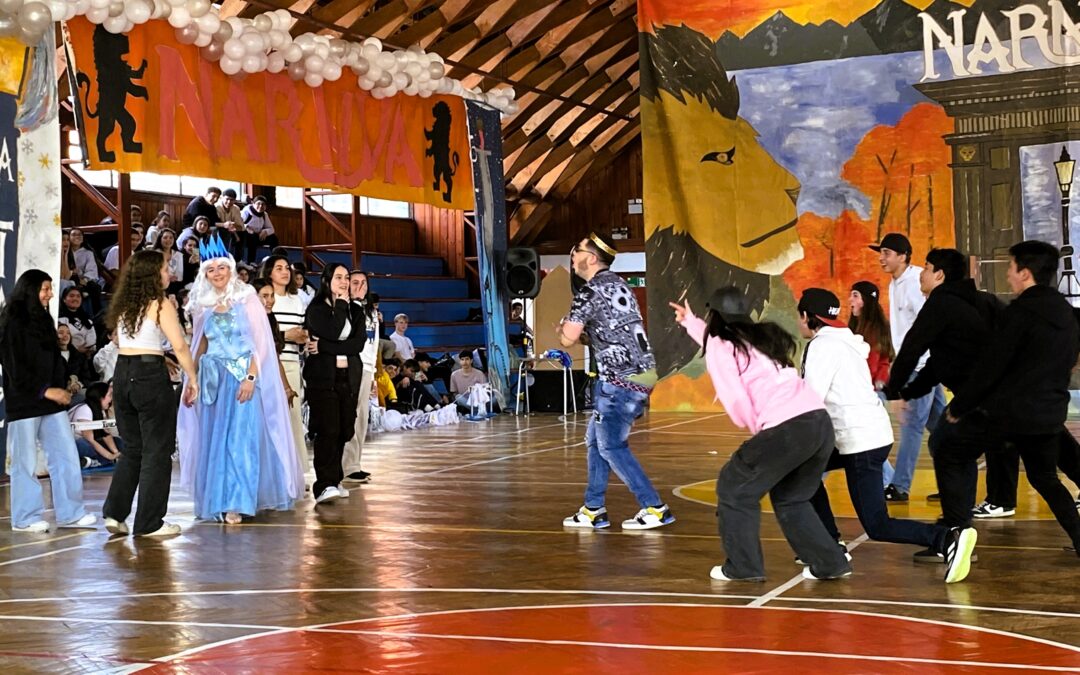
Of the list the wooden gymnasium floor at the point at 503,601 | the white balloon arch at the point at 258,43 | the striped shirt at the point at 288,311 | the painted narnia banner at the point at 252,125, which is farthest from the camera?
the painted narnia banner at the point at 252,125

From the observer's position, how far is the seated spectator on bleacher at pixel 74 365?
33.9 ft

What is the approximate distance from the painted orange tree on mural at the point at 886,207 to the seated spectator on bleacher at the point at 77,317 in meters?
7.45

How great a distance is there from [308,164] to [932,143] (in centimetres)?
662

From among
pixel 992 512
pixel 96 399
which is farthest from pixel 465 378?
pixel 992 512

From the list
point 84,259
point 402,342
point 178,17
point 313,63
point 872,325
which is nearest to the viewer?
point 872,325

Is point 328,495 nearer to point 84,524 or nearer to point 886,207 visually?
point 84,524

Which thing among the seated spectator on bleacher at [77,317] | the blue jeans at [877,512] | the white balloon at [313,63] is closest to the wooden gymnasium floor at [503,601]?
the blue jeans at [877,512]

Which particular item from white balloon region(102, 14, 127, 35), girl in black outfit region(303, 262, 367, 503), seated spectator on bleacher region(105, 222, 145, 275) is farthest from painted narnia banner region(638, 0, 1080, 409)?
girl in black outfit region(303, 262, 367, 503)

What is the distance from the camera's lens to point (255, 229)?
16.5 metres

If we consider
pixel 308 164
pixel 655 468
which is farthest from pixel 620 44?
pixel 655 468

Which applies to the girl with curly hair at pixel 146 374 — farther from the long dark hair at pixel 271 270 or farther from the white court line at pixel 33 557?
the long dark hair at pixel 271 270

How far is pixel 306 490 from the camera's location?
27.7 feet

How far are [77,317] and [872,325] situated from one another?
7541mm

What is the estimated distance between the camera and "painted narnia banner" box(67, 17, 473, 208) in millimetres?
10523
